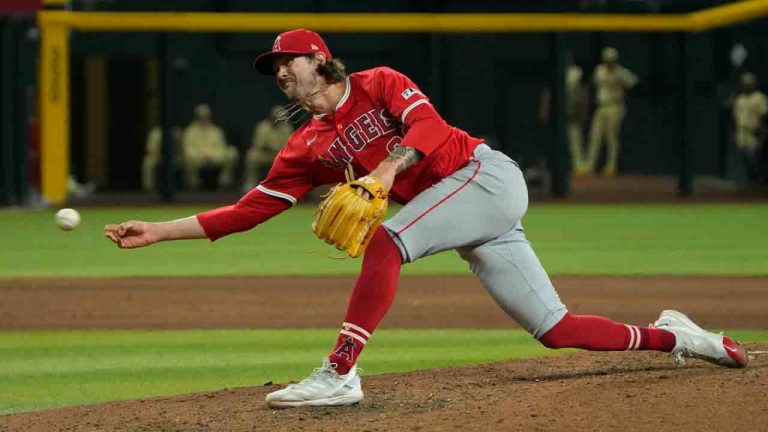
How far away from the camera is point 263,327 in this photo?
7.34 metres

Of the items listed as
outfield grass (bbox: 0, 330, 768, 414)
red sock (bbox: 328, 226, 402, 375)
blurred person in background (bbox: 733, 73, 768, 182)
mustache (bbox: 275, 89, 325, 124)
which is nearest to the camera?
red sock (bbox: 328, 226, 402, 375)

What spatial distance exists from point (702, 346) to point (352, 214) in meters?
1.54

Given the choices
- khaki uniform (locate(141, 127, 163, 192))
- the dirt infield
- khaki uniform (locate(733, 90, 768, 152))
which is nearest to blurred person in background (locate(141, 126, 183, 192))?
khaki uniform (locate(141, 127, 163, 192))

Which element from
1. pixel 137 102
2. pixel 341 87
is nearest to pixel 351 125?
pixel 341 87

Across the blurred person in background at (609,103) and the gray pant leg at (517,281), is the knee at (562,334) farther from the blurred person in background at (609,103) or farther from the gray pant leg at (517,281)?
the blurred person in background at (609,103)

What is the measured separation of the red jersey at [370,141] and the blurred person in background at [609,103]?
15.0m

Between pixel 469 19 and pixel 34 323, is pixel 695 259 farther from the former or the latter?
pixel 469 19

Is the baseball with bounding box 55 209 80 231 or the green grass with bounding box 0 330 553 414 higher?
the baseball with bounding box 55 209 80 231

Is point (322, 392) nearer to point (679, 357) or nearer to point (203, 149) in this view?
point (679, 357)

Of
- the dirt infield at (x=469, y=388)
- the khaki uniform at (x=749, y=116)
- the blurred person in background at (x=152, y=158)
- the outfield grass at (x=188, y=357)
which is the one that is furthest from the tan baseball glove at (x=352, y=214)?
the khaki uniform at (x=749, y=116)

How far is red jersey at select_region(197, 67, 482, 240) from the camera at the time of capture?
459cm

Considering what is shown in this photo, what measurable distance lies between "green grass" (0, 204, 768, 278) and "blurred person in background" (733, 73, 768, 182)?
2474 millimetres

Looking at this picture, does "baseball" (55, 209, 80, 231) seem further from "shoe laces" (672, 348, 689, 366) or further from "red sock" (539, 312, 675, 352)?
"shoe laces" (672, 348, 689, 366)

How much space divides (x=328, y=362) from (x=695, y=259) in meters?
6.72
